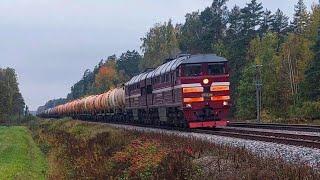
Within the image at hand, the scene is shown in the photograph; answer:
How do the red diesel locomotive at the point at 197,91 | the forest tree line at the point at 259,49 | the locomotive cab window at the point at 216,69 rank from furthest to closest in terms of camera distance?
1. the forest tree line at the point at 259,49
2. the locomotive cab window at the point at 216,69
3. the red diesel locomotive at the point at 197,91

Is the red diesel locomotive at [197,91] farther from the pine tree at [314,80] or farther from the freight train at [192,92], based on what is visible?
the pine tree at [314,80]

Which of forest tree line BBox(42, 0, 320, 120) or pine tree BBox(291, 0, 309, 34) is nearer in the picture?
forest tree line BBox(42, 0, 320, 120)

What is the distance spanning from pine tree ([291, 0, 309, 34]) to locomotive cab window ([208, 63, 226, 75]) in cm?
5708

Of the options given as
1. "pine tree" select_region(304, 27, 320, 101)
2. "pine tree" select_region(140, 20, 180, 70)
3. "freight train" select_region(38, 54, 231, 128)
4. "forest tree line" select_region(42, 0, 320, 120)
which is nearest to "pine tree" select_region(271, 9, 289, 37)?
"forest tree line" select_region(42, 0, 320, 120)

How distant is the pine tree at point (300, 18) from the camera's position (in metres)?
83.1

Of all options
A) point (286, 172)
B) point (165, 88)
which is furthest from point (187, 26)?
point (286, 172)

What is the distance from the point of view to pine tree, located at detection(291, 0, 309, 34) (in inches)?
3273

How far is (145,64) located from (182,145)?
3550 inches

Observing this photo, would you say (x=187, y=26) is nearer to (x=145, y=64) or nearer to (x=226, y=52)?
(x=145, y=64)

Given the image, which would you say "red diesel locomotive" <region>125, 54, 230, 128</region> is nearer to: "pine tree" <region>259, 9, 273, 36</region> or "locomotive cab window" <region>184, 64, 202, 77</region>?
"locomotive cab window" <region>184, 64, 202, 77</region>

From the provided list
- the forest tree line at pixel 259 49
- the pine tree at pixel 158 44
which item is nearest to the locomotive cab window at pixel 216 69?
the forest tree line at pixel 259 49

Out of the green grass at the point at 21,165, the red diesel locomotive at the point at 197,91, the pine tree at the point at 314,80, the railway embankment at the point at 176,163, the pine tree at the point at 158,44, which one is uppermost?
the pine tree at the point at 158,44

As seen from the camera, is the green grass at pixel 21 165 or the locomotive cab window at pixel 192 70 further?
the locomotive cab window at pixel 192 70

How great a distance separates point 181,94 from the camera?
89.4 ft
